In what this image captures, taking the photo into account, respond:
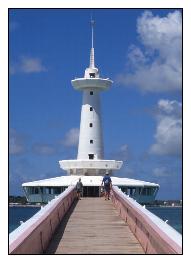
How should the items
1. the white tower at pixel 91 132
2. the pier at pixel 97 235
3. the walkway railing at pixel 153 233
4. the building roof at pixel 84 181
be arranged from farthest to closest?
the white tower at pixel 91 132 → the building roof at pixel 84 181 → the pier at pixel 97 235 → the walkway railing at pixel 153 233

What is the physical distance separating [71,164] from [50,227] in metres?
46.7

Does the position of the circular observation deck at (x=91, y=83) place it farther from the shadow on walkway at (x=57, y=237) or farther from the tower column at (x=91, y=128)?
the shadow on walkway at (x=57, y=237)

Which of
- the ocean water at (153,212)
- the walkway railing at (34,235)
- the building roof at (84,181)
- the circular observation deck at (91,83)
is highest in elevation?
the circular observation deck at (91,83)

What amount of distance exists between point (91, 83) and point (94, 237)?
153 ft

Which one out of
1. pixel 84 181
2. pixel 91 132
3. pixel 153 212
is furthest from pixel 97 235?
pixel 153 212

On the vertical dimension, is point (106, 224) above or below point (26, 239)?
below

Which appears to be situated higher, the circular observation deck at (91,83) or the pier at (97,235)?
the circular observation deck at (91,83)

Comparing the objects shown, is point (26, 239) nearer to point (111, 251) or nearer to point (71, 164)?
point (111, 251)

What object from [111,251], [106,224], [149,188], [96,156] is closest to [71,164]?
[96,156]

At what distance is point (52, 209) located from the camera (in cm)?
1395

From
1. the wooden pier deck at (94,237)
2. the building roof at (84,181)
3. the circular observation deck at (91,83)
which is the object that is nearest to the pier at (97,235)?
the wooden pier deck at (94,237)

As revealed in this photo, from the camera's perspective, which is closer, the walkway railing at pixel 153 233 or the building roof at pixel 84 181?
the walkway railing at pixel 153 233

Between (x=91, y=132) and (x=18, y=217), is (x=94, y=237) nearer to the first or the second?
(x=91, y=132)

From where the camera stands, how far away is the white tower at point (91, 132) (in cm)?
5881
